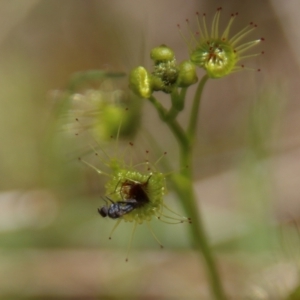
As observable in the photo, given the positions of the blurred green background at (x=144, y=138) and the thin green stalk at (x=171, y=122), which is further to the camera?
the blurred green background at (x=144, y=138)

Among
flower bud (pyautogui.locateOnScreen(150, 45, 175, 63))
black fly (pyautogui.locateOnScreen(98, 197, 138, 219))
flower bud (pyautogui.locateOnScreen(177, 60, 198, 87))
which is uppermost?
flower bud (pyautogui.locateOnScreen(150, 45, 175, 63))

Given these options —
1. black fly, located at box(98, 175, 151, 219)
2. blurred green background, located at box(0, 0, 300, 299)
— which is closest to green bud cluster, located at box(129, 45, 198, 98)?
black fly, located at box(98, 175, 151, 219)

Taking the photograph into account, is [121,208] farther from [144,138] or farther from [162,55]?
[144,138]

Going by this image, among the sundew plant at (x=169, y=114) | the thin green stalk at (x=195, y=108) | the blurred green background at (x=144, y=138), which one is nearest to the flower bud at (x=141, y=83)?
the sundew plant at (x=169, y=114)

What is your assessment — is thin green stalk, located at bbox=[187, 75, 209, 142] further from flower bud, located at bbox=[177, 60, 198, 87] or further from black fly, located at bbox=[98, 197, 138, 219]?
black fly, located at bbox=[98, 197, 138, 219]

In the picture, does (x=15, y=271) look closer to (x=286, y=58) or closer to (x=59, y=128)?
(x=59, y=128)

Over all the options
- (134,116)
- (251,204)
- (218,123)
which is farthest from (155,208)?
(218,123)

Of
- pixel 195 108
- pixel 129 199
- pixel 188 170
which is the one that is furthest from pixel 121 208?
pixel 195 108

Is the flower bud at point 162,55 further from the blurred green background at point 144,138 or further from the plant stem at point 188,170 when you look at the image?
the blurred green background at point 144,138
